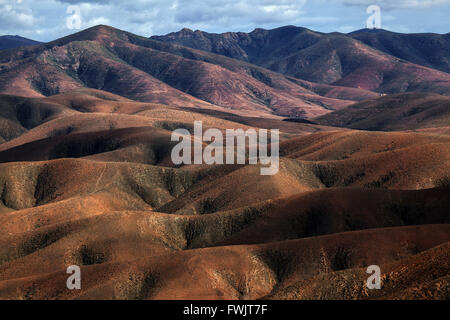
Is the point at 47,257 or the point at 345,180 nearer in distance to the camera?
the point at 47,257

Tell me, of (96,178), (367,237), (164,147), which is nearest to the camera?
(367,237)

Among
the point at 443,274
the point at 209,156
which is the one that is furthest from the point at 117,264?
the point at 209,156

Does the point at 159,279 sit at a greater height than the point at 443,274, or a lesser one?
lesser

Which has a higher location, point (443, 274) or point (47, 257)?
point (443, 274)

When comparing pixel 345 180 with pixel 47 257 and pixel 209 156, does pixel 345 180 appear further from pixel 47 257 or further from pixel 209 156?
pixel 47 257
